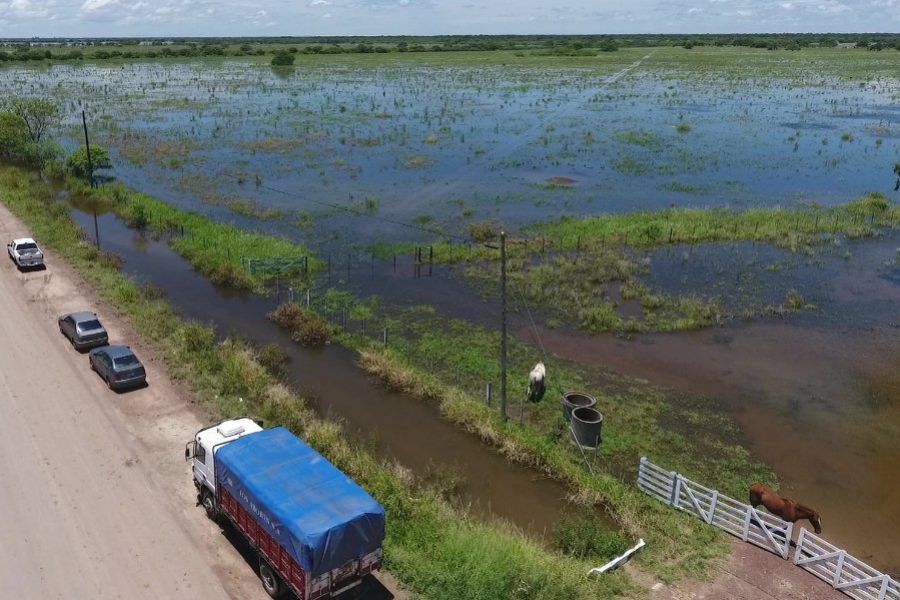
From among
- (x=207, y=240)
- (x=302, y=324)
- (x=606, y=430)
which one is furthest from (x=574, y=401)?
(x=207, y=240)

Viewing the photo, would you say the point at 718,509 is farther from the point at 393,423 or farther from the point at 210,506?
the point at 210,506

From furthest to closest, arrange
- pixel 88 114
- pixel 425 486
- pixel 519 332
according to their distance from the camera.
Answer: pixel 88 114 → pixel 519 332 → pixel 425 486

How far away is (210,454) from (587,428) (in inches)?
456

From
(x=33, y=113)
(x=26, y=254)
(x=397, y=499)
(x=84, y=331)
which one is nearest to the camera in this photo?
(x=397, y=499)

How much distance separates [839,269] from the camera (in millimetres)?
39781

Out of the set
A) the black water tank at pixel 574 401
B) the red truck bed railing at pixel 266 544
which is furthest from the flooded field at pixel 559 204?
the red truck bed railing at pixel 266 544

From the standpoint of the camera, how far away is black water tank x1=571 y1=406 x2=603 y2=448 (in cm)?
2192

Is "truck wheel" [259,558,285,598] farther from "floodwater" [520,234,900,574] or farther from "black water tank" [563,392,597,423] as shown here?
"floodwater" [520,234,900,574]

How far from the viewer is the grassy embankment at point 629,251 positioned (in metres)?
33.1

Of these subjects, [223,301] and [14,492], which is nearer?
[14,492]

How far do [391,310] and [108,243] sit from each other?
22675 mm

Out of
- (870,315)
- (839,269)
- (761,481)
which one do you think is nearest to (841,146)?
(839,269)

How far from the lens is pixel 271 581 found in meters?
15.7

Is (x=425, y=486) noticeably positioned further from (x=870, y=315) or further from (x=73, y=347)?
(x=870, y=315)
